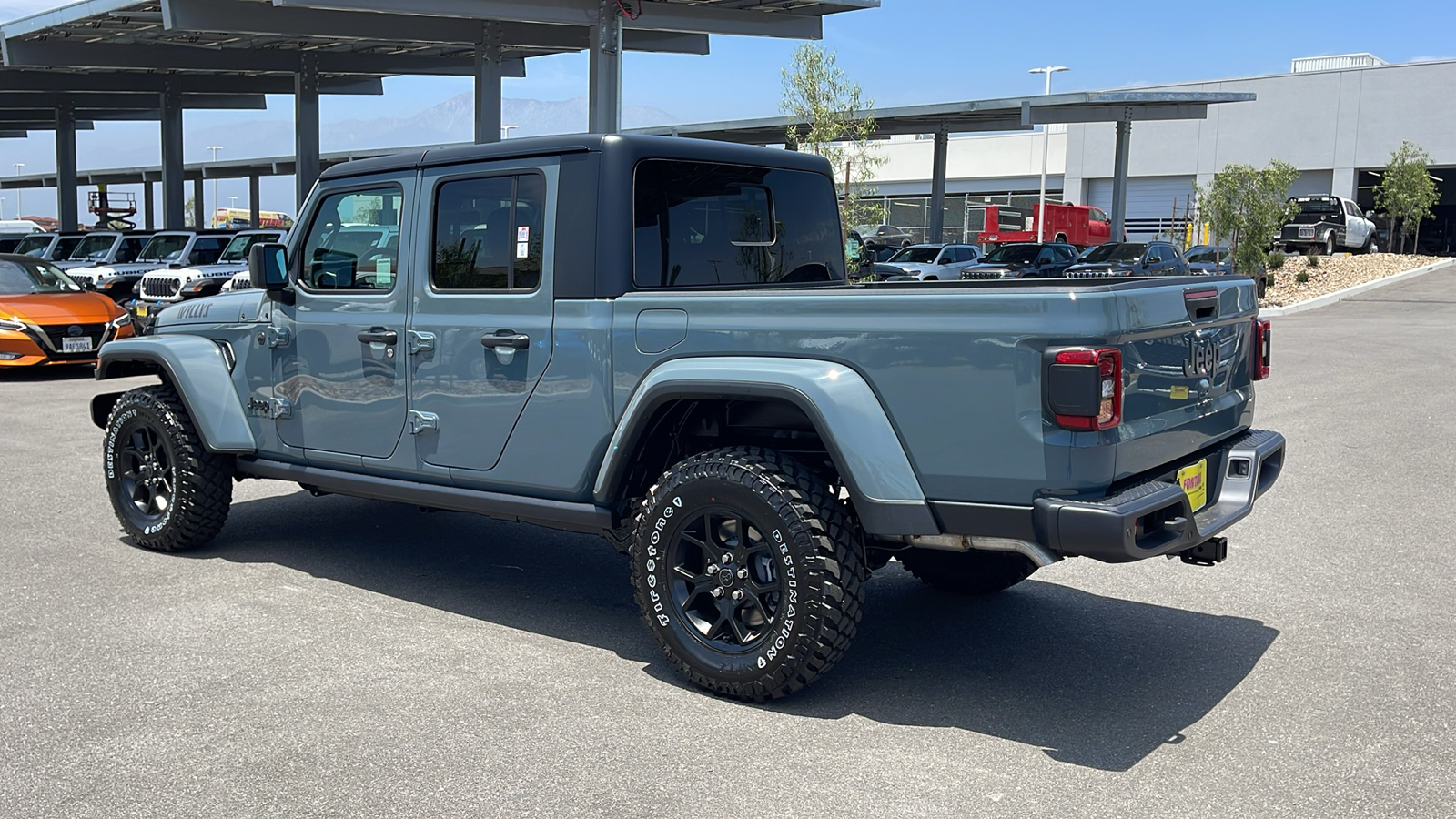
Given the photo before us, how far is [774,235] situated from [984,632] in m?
2.04

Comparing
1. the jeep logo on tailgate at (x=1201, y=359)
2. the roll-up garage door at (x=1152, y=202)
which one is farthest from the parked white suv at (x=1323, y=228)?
the jeep logo on tailgate at (x=1201, y=359)

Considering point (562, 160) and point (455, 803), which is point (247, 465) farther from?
point (455, 803)

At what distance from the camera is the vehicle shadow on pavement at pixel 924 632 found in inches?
180

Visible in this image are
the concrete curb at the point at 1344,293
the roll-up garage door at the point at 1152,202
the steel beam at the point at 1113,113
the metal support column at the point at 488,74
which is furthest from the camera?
the roll-up garage door at the point at 1152,202

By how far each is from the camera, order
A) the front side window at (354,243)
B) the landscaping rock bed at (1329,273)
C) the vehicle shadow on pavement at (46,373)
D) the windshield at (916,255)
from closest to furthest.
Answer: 1. the front side window at (354,243)
2. the vehicle shadow on pavement at (46,373)
3. the landscaping rock bed at (1329,273)
4. the windshield at (916,255)

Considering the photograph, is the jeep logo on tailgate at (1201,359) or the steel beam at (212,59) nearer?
the jeep logo on tailgate at (1201,359)

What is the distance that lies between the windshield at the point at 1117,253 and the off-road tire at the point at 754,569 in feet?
95.1

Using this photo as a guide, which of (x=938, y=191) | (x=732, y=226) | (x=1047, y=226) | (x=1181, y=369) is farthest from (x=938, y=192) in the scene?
(x=1181, y=369)

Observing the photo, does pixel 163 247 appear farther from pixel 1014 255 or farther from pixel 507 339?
pixel 507 339

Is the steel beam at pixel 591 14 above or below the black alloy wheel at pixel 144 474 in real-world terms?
above

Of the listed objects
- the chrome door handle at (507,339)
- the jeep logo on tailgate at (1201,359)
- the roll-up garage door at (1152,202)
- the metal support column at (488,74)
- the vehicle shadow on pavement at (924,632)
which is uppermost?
the metal support column at (488,74)

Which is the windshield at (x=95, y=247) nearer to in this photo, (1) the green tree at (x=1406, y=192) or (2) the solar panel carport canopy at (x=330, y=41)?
(2) the solar panel carport canopy at (x=330, y=41)

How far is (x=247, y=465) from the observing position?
652cm

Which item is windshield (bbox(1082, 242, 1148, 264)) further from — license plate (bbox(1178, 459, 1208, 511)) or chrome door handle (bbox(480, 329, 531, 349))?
chrome door handle (bbox(480, 329, 531, 349))
